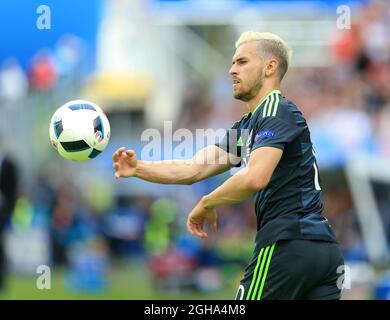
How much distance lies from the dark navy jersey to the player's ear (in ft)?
0.83

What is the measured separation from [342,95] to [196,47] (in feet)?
19.6

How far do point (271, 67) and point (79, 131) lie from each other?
1603 millimetres

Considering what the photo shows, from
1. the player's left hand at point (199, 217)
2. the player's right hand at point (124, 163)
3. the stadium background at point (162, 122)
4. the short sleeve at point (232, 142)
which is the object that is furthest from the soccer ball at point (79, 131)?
the stadium background at point (162, 122)

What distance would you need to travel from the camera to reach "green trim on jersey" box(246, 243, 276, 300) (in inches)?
244

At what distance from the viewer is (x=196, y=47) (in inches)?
879

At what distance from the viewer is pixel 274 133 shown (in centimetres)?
610

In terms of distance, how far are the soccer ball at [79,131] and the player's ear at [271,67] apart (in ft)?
4.62

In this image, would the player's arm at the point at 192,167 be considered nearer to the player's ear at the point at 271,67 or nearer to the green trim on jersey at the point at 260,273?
the player's ear at the point at 271,67

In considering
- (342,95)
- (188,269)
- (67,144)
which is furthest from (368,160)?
(67,144)

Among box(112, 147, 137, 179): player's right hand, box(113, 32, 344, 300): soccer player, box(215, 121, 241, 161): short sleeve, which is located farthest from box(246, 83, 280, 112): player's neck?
box(112, 147, 137, 179): player's right hand

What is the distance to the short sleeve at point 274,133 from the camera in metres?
6.06

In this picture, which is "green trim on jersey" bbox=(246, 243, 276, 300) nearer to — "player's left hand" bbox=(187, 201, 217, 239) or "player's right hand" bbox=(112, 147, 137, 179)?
"player's left hand" bbox=(187, 201, 217, 239)

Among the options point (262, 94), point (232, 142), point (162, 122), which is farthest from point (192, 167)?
point (162, 122)
